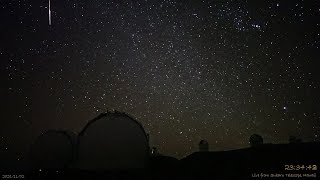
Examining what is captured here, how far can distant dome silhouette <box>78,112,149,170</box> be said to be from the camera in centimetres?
1682

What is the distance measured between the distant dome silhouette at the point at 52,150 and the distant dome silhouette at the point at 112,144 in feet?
13.1

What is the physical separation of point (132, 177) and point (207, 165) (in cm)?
568

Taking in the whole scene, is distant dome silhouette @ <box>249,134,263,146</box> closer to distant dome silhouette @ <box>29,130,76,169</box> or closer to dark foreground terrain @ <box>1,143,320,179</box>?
dark foreground terrain @ <box>1,143,320,179</box>

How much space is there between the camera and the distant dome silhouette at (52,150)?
842 inches

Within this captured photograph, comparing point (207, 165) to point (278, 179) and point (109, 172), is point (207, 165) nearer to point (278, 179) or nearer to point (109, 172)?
point (278, 179)

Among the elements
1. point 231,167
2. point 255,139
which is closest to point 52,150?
point 231,167

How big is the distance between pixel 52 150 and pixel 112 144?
697 centimetres

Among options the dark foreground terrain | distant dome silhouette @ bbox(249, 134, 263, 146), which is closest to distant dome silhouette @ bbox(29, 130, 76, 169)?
the dark foreground terrain

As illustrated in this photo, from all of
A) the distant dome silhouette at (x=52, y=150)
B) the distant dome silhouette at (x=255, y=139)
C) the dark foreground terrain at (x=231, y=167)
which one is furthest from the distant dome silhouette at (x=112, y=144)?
the distant dome silhouette at (x=255, y=139)

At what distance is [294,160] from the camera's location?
1764 cm

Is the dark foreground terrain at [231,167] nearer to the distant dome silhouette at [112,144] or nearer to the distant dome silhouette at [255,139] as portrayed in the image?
the distant dome silhouette at [112,144]

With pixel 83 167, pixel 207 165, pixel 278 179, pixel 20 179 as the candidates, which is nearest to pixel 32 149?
pixel 20 179

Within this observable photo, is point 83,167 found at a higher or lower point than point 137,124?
lower

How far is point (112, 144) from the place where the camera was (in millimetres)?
16875
